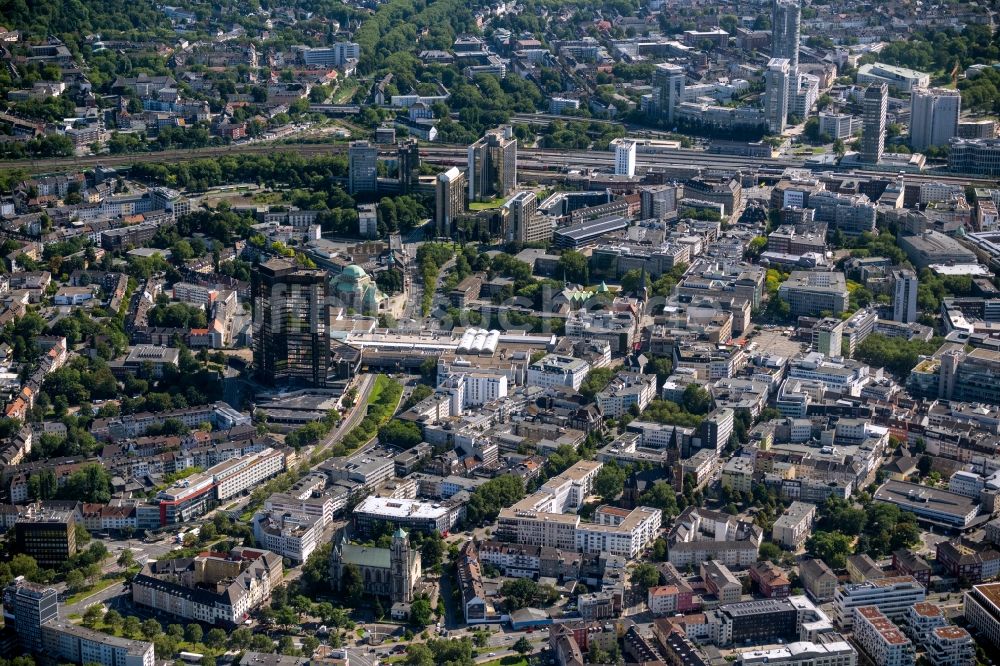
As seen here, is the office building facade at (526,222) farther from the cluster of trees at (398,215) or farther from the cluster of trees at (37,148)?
the cluster of trees at (37,148)

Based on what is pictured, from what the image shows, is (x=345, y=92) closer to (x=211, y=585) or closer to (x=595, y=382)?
(x=595, y=382)

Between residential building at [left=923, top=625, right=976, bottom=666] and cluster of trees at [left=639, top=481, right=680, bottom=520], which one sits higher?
cluster of trees at [left=639, top=481, right=680, bottom=520]

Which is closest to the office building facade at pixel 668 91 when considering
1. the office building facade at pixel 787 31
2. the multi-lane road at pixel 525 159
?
the multi-lane road at pixel 525 159

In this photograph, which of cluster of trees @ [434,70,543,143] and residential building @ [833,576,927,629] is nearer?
residential building @ [833,576,927,629]

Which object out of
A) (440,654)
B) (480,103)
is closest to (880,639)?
(440,654)

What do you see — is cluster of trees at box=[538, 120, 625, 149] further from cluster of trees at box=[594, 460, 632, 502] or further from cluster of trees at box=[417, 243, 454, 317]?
cluster of trees at box=[594, 460, 632, 502]

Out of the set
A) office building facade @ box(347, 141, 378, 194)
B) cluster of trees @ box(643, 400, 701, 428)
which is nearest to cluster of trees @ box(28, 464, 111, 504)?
cluster of trees @ box(643, 400, 701, 428)

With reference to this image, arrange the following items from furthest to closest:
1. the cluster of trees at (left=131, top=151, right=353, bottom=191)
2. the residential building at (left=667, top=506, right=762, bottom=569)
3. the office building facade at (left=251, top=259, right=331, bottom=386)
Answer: the cluster of trees at (left=131, top=151, right=353, bottom=191)
the office building facade at (left=251, top=259, right=331, bottom=386)
the residential building at (left=667, top=506, right=762, bottom=569)
